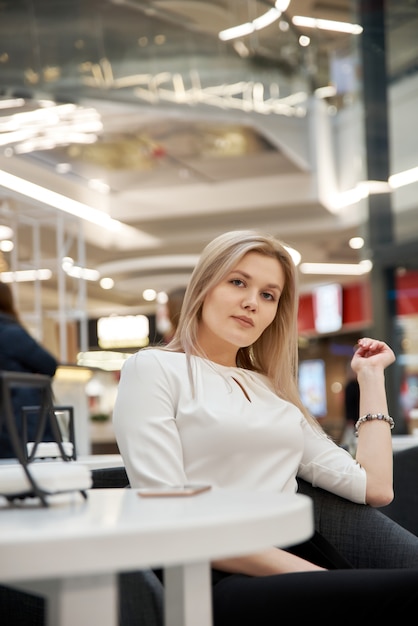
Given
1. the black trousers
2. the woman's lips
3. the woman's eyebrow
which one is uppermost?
the woman's eyebrow

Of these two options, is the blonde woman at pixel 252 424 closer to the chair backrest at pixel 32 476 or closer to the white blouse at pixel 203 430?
the white blouse at pixel 203 430

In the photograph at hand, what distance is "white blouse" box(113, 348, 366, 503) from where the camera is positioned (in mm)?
1519

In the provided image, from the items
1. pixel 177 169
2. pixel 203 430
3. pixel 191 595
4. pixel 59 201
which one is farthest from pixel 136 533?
pixel 59 201

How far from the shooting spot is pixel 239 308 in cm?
184

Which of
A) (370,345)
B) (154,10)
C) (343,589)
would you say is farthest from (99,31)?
(343,589)

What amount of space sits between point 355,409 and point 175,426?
8.80 meters

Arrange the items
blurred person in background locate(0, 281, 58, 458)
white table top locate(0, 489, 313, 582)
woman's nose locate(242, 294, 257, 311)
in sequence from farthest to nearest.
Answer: blurred person in background locate(0, 281, 58, 458), woman's nose locate(242, 294, 257, 311), white table top locate(0, 489, 313, 582)

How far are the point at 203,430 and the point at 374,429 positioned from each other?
0.43 meters

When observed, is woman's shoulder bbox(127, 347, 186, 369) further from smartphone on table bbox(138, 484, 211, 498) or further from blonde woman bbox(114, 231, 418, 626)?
smartphone on table bbox(138, 484, 211, 498)

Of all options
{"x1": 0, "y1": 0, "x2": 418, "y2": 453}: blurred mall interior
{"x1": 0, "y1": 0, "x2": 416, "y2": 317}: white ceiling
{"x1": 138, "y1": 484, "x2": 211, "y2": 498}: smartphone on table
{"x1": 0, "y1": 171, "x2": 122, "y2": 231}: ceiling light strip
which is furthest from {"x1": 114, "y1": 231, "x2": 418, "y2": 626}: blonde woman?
{"x1": 0, "y1": 171, "x2": 122, "y2": 231}: ceiling light strip

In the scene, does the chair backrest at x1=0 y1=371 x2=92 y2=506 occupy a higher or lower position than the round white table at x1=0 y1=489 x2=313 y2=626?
higher

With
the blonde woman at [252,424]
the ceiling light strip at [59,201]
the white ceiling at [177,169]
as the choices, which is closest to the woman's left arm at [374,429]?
the blonde woman at [252,424]

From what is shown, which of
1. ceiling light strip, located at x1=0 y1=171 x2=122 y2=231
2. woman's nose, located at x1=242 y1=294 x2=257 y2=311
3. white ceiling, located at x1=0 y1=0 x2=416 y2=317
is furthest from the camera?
ceiling light strip, located at x1=0 y1=171 x2=122 y2=231

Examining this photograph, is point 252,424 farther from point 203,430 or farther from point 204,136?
point 204,136
